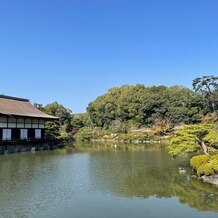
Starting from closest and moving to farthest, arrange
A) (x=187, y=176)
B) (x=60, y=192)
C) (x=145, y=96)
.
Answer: (x=60, y=192) < (x=187, y=176) < (x=145, y=96)

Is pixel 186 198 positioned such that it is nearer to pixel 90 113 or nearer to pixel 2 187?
pixel 2 187

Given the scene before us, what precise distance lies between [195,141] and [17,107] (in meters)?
23.8

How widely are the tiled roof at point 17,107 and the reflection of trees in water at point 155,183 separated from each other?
48.0 feet

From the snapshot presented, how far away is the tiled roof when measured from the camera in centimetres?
3281

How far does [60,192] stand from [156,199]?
408cm

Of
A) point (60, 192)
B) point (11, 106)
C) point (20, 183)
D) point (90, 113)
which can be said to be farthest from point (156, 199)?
point (90, 113)

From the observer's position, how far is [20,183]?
15.6 m

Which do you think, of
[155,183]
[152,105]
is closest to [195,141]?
[155,183]

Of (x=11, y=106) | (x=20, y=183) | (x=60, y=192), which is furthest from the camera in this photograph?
(x=11, y=106)

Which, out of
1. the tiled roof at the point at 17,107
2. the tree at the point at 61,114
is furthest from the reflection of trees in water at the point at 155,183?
the tree at the point at 61,114

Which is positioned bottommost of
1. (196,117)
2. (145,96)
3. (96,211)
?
(96,211)

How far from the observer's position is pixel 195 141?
61.0ft

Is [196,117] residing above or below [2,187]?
above

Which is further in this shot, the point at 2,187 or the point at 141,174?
the point at 141,174
